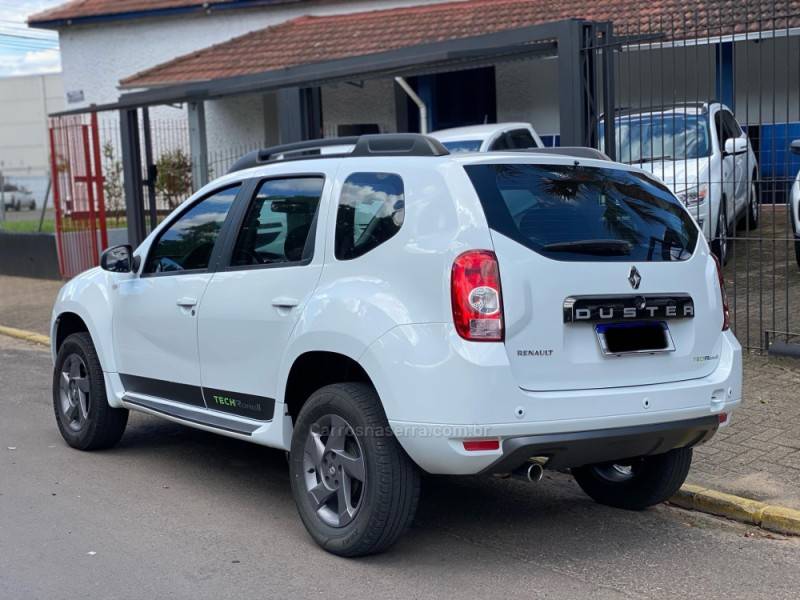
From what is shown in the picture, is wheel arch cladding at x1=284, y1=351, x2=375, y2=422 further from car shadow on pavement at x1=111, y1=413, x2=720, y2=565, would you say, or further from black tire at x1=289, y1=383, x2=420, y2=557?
car shadow on pavement at x1=111, y1=413, x2=720, y2=565

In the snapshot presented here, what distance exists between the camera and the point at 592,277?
4.55 meters

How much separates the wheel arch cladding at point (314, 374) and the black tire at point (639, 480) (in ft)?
4.86

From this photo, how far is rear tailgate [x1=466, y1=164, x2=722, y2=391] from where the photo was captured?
4418 millimetres

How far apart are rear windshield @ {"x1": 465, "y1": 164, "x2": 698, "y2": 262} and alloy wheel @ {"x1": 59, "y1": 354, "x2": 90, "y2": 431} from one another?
327 centimetres

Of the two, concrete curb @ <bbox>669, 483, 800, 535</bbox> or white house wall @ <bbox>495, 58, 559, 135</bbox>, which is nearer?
concrete curb @ <bbox>669, 483, 800, 535</bbox>

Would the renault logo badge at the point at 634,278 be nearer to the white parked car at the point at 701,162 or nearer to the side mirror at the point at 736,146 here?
the white parked car at the point at 701,162

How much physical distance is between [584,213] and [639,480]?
1.59 m

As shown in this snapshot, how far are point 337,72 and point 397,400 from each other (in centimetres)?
690

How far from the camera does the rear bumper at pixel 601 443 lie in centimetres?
438

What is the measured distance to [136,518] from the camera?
5.48 metres

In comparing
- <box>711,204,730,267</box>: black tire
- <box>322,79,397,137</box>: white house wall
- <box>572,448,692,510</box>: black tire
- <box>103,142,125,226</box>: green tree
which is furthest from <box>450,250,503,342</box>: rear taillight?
<box>322,79,397,137</box>: white house wall

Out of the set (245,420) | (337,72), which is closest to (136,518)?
(245,420)

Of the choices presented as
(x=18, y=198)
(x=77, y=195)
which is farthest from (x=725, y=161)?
(x=18, y=198)

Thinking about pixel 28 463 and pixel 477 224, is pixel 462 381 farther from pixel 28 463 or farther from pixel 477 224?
pixel 28 463
